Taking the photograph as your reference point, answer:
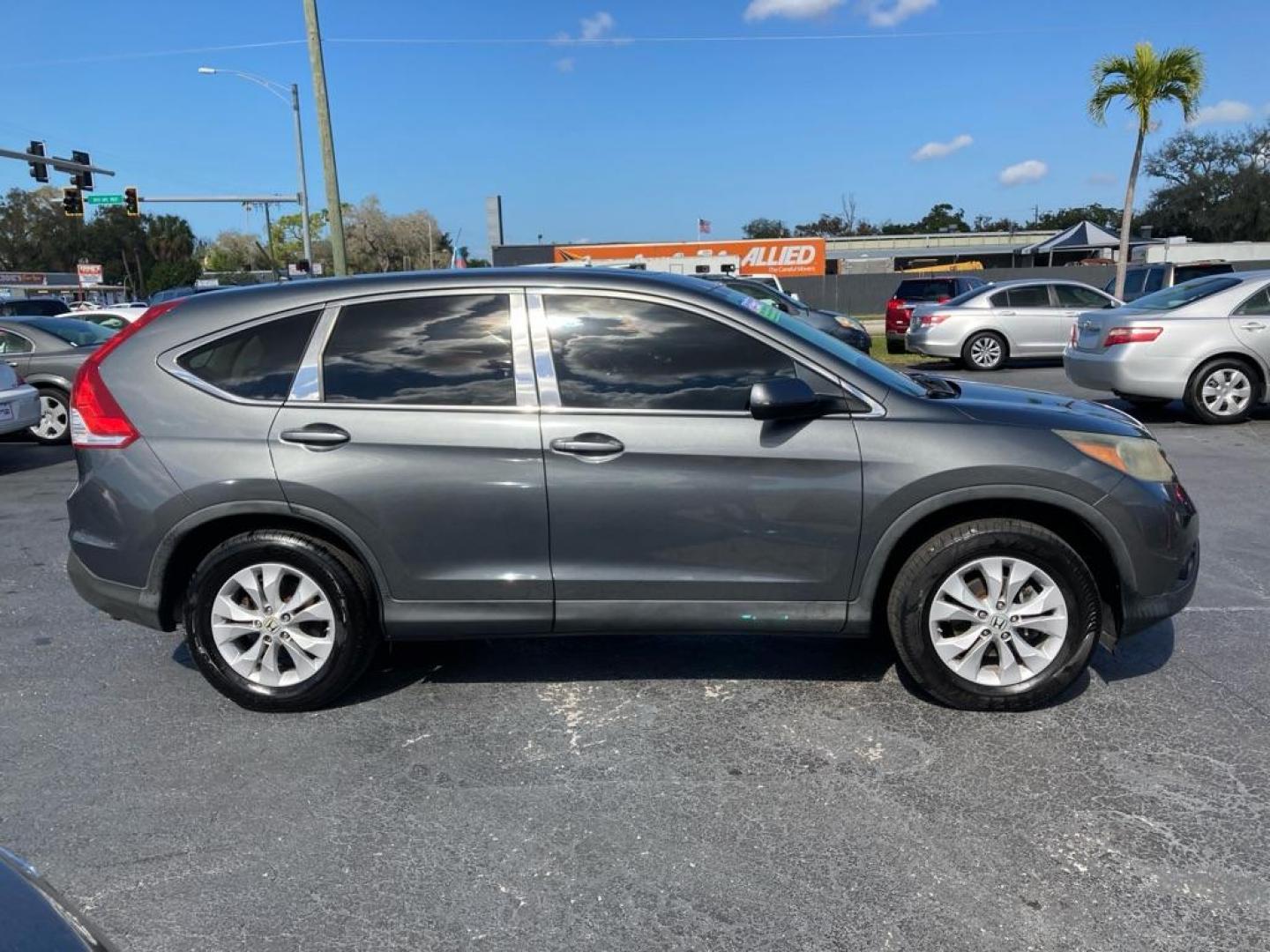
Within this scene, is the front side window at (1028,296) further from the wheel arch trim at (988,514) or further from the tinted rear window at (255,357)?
the tinted rear window at (255,357)

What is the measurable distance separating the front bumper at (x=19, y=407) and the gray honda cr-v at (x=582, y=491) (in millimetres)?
6682

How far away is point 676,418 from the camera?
11.8 feet

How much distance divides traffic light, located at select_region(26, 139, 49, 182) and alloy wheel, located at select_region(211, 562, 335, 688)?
2902 centimetres

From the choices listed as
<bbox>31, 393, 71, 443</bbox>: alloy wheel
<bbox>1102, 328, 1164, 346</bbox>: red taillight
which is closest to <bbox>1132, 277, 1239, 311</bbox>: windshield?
<bbox>1102, 328, 1164, 346</bbox>: red taillight

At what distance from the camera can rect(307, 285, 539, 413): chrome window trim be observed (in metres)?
3.65

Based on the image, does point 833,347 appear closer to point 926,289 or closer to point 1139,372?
point 1139,372

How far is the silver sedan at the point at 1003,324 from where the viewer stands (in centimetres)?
1582

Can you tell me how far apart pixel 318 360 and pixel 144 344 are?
75cm

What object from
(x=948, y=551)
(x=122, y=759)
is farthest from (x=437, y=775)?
(x=948, y=551)

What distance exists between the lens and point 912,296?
20.0 m

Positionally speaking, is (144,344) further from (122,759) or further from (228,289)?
(122,759)

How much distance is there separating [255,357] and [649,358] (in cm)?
161

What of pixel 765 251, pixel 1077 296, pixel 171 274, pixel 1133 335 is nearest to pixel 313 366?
pixel 1133 335

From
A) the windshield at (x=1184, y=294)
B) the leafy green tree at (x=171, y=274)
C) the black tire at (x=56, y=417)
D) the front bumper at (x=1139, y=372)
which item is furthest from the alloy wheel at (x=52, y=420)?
the leafy green tree at (x=171, y=274)
